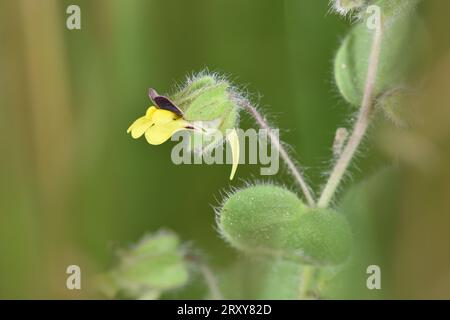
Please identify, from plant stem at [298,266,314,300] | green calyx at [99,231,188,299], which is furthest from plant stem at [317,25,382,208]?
green calyx at [99,231,188,299]

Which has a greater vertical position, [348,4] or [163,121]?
[348,4]

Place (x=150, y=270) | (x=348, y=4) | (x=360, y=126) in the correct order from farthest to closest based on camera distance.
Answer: (x=150, y=270) → (x=360, y=126) → (x=348, y=4)

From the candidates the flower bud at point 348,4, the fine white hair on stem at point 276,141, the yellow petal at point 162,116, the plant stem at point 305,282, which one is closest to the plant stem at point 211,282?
the plant stem at point 305,282

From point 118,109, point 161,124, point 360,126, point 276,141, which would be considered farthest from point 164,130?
point 118,109

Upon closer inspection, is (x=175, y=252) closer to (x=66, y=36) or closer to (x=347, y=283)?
Answer: (x=347, y=283)

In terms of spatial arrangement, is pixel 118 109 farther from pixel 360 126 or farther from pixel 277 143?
pixel 360 126

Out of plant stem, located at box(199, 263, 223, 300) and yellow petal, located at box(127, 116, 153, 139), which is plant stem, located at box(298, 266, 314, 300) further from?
yellow petal, located at box(127, 116, 153, 139)

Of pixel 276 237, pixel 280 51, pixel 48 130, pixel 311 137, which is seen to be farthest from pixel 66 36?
pixel 276 237
